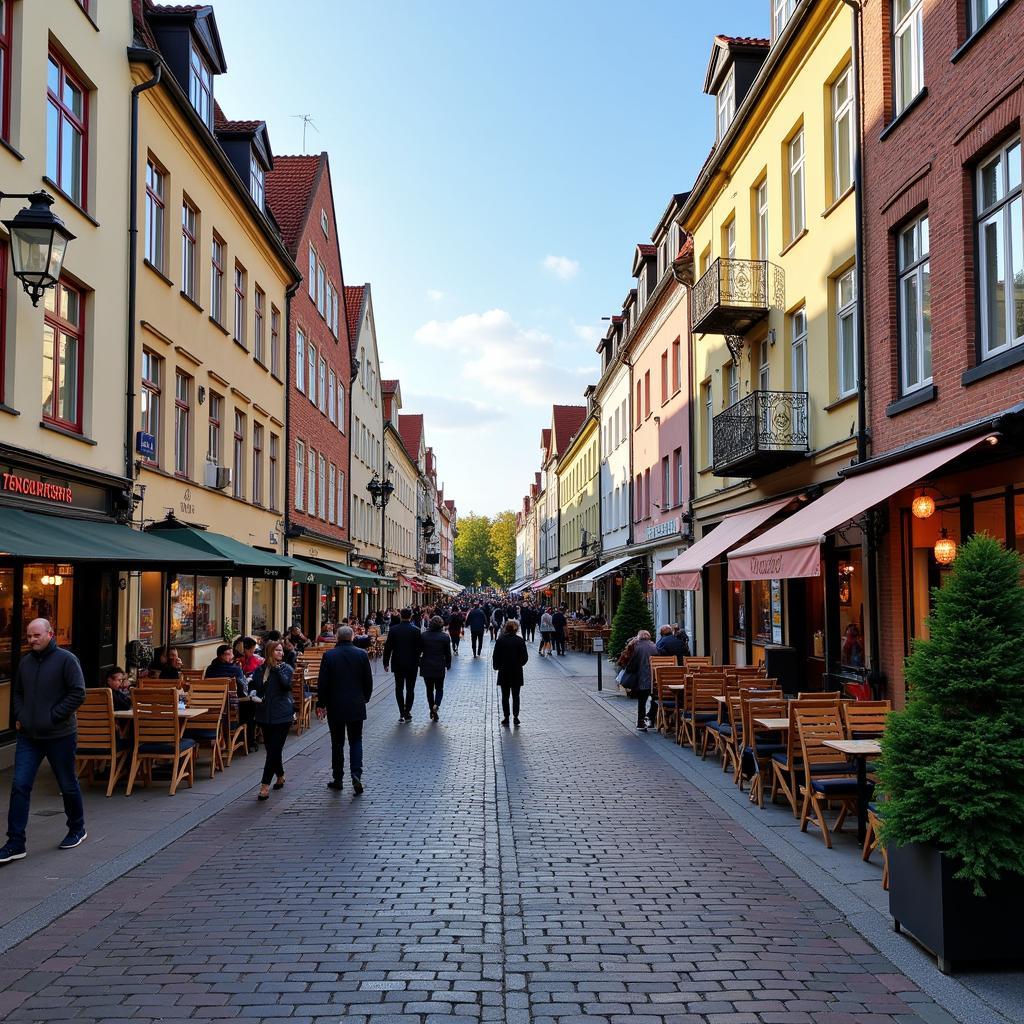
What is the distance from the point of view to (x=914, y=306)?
39.3ft

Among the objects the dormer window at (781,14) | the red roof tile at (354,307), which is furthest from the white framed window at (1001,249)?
the red roof tile at (354,307)

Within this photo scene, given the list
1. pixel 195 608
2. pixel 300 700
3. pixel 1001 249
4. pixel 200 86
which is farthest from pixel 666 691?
pixel 200 86

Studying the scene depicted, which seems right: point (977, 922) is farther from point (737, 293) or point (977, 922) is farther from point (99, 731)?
point (737, 293)

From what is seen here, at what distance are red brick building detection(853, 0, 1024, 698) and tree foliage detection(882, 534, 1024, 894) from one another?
11.6 feet

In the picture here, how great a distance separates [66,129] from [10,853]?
952 cm

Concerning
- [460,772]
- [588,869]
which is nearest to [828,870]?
[588,869]

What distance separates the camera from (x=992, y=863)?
16.7 ft

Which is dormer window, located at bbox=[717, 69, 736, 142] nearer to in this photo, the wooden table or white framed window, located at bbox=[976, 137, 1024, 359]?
white framed window, located at bbox=[976, 137, 1024, 359]

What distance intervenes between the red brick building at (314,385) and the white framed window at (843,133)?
1607 cm

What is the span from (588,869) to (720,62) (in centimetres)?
1891

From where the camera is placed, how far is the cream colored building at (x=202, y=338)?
615 inches

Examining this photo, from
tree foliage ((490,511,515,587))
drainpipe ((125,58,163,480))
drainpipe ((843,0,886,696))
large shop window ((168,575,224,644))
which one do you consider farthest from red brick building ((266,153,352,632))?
tree foliage ((490,511,515,587))

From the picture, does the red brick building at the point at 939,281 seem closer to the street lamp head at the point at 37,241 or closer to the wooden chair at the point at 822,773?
the wooden chair at the point at 822,773

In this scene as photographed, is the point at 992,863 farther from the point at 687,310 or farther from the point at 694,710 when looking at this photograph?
the point at 687,310
